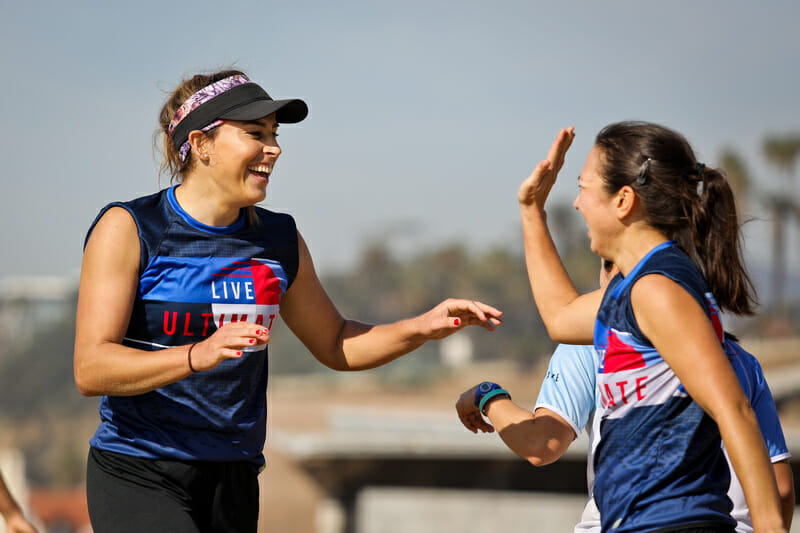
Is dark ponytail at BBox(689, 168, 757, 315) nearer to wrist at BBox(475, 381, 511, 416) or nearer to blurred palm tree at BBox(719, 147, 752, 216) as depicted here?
wrist at BBox(475, 381, 511, 416)

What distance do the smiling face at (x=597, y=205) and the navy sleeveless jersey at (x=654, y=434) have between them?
0.17 m

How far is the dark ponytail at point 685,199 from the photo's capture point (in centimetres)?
254

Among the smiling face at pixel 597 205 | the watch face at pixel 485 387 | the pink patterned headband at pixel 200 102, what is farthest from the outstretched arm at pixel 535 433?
the pink patterned headband at pixel 200 102

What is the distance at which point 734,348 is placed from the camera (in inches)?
106

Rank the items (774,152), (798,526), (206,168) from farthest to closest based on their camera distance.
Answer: (774,152), (798,526), (206,168)

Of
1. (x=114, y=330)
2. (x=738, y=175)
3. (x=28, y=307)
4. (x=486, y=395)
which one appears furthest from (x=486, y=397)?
(x=28, y=307)

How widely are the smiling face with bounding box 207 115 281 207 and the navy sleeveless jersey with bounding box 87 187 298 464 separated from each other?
6.1 inches

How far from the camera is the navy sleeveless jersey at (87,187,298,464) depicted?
2951 mm

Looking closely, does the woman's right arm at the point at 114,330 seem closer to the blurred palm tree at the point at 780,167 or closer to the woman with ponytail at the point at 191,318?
the woman with ponytail at the point at 191,318

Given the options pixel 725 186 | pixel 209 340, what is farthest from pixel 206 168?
pixel 725 186

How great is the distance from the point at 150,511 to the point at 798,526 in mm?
12046

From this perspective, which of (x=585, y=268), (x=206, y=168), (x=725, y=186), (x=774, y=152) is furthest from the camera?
(x=585, y=268)

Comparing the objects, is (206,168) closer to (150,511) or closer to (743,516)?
(150,511)

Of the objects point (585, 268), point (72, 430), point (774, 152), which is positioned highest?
point (774, 152)
